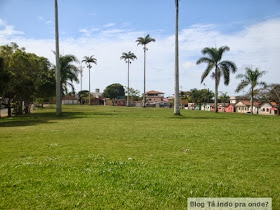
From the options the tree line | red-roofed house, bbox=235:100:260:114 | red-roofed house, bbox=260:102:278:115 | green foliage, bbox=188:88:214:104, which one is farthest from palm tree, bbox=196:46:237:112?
green foliage, bbox=188:88:214:104

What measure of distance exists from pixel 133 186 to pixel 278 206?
7.92 feet

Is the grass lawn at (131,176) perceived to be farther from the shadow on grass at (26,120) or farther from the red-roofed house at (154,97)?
the red-roofed house at (154,97)

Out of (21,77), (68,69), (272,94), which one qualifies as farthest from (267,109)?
(21,77)

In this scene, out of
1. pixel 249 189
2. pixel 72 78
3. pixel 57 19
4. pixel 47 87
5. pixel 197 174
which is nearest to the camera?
pixel 249 189

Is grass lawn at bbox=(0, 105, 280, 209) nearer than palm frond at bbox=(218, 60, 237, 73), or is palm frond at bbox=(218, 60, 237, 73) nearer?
grass lawn at bbox=(0, 105, 280, 209)

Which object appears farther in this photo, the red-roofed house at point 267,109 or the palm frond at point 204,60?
the red-roofed house at point 267,109

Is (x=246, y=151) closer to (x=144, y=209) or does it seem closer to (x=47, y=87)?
(x=144, y=209)

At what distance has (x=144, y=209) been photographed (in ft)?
12.1

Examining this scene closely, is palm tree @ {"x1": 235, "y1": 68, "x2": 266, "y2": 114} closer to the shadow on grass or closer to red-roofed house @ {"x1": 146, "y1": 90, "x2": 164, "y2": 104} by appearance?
the shadow on grass

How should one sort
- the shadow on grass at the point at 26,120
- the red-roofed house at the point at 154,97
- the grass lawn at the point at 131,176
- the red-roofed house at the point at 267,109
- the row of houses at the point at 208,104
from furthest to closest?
the red-roofed house at the point at 154,97, the row of houses at the point at 208,104, the red-roofed house at the point at 267,109, the shadow on grass at the point at 26,120, the grass lawn at the point at 131,176

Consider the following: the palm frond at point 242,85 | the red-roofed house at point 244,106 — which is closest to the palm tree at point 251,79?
the palm frond at point 242,85

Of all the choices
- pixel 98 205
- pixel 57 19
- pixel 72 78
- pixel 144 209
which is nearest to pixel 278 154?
pixel 144 209

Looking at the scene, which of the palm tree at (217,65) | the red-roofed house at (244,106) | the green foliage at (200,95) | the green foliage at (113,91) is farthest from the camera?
the green foliage at (113,91)

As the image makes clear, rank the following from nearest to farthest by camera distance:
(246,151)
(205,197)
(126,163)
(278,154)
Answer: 1. (205,197)
2. (126,163)
3. (278,154)
4. (246,151)
